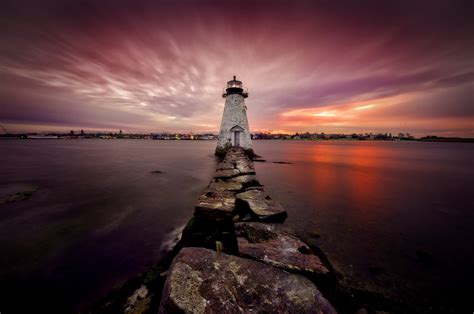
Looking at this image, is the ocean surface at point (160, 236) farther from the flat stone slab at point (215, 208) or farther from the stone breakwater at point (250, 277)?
the stone breakwater at point (250, 277)

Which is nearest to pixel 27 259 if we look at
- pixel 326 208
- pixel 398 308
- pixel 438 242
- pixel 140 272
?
pixel 140 272

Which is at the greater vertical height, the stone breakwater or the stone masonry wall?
the stone masonry wall

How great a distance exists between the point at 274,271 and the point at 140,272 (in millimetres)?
3508

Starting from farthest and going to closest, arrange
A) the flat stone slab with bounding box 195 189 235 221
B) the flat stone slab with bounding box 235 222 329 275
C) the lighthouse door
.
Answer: the lighthouse door
the flat stone slab with bounding box 195 189 235 221
the flat stone slab with bounding box 235 222 329 275

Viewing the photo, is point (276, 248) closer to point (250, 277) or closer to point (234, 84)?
point (250, 277)

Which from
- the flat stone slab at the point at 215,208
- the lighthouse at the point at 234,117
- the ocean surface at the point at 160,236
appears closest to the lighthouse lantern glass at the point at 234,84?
the lighthouse at the point at 234,117

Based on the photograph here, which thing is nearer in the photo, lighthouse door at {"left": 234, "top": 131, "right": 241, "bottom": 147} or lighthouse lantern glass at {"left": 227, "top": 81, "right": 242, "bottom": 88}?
lighthouse lantern glass at {"left": 227, "top": 81, "right": 242, "bottom": 88}

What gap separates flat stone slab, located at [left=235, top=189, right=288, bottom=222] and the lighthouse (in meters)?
14.6

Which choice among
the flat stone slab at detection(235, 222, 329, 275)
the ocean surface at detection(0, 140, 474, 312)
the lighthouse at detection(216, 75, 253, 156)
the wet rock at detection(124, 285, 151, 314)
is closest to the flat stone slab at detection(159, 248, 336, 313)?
the flat stone slab at detection(235, 222, 329, 275)

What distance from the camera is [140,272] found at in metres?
4.12

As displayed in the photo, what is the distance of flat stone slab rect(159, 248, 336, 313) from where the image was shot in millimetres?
1733

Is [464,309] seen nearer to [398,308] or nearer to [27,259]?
[398,308]

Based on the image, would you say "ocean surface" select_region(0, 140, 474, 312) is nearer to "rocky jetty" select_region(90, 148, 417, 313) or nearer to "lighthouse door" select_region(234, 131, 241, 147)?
"rocky jetty" select_region(90, 148, 417, 313)

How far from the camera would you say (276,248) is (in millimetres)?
2754
